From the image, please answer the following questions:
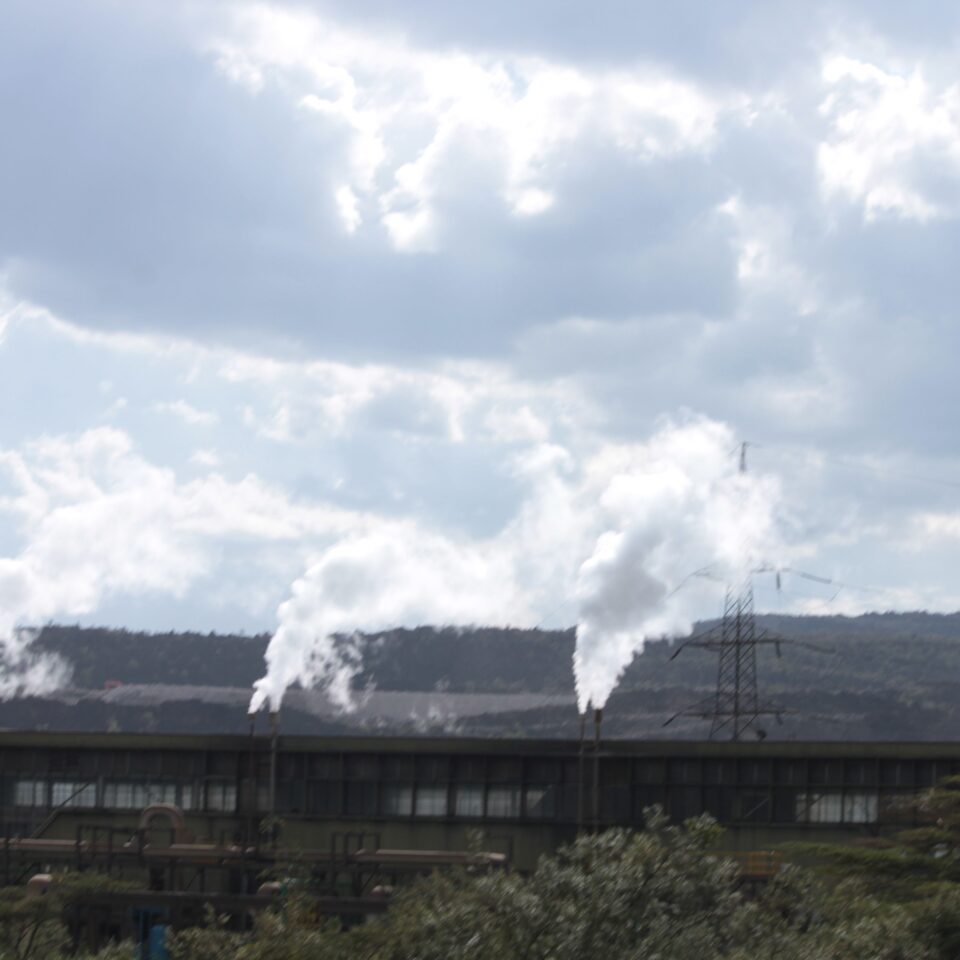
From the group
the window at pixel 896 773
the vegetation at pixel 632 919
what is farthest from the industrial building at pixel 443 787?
the vegetation at pixel 632 919

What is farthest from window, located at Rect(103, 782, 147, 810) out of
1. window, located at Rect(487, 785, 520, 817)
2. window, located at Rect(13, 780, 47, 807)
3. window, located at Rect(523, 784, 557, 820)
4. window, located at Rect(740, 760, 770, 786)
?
window, located at Rect(740, 760, 770, 786)

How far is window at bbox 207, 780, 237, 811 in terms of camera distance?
6969 cm

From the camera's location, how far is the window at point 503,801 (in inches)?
2662

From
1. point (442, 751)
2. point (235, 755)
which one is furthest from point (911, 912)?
point (235, 755)

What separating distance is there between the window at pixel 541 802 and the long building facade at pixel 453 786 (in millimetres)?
50

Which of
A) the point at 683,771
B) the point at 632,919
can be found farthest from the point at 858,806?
the point at 632,919

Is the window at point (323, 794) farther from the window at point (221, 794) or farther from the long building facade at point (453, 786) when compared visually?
the window at point (221, 794)

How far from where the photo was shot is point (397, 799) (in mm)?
68688

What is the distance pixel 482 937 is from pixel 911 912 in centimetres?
1494

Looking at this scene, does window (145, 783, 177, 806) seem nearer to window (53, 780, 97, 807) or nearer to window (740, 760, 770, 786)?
window (53, 780, 97, 807)

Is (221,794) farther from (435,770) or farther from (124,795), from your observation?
(435,770)

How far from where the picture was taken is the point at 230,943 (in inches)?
1516

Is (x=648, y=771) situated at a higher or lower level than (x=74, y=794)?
higher

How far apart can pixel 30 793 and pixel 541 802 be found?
1939 centimetres
